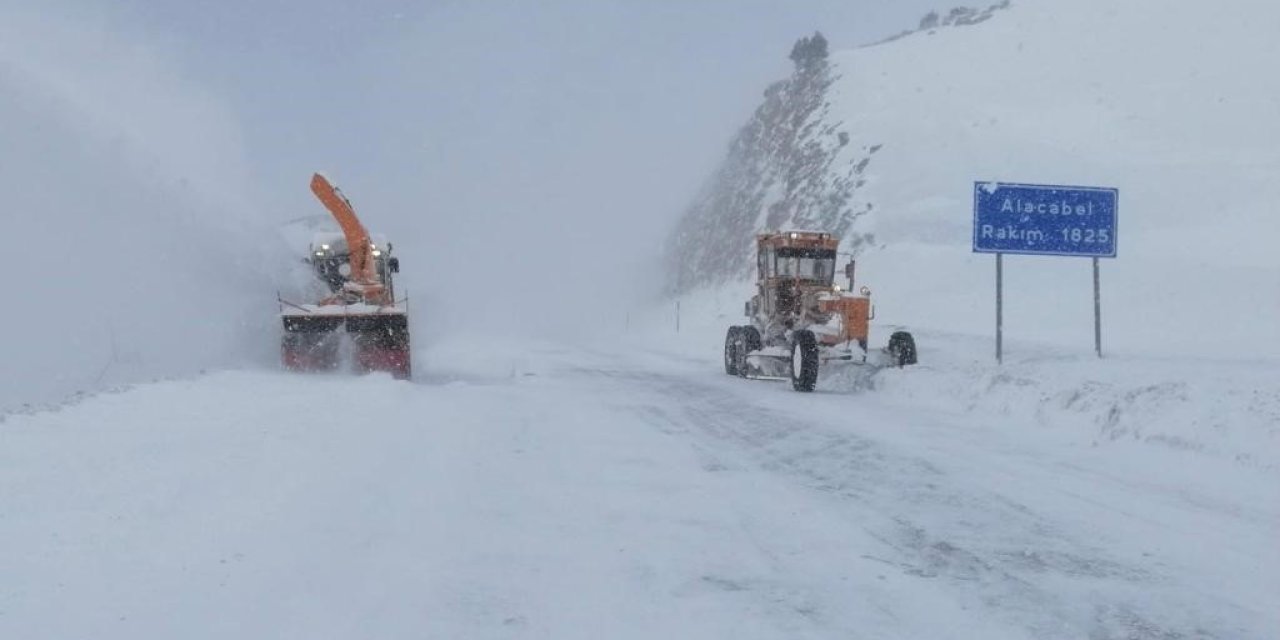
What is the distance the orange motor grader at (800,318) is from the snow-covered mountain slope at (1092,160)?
718cm

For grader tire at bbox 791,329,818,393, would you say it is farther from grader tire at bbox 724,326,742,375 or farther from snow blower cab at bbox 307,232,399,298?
snow blower cab at bbox 307,232,399,298

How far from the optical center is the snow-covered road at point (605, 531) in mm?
4641

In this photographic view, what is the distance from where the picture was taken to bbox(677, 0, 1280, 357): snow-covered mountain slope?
2927 cm

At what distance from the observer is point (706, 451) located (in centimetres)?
968

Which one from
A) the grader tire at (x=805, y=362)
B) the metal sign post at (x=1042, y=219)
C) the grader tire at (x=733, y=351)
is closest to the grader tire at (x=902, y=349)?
the metal sign post at (x=1042, y=219)

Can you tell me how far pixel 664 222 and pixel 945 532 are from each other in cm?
7447

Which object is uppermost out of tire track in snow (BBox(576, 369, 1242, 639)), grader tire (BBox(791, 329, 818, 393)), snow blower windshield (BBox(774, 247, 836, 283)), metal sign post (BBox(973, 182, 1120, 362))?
metal sign post (BBox(973, 182, 1120, 362))

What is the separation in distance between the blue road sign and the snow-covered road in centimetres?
611

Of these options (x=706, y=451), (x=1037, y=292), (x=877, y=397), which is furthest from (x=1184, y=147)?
(x=706, y=451)

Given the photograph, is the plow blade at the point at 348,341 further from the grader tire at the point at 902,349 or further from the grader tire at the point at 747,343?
the grader tire at the point at 902,349

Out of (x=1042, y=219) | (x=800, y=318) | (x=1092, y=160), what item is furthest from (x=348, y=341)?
(x=1092, y=160)

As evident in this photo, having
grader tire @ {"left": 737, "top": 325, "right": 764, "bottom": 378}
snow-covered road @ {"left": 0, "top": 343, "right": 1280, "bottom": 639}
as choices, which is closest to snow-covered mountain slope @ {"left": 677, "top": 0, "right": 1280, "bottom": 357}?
grader tire @ {"left": 737, "top": 325, "right": 764, "bottom": 378}

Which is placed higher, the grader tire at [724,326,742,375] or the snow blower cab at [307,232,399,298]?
the snow blower cab at [307,232,399,298]

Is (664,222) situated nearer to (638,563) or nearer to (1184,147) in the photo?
(1184,147)
